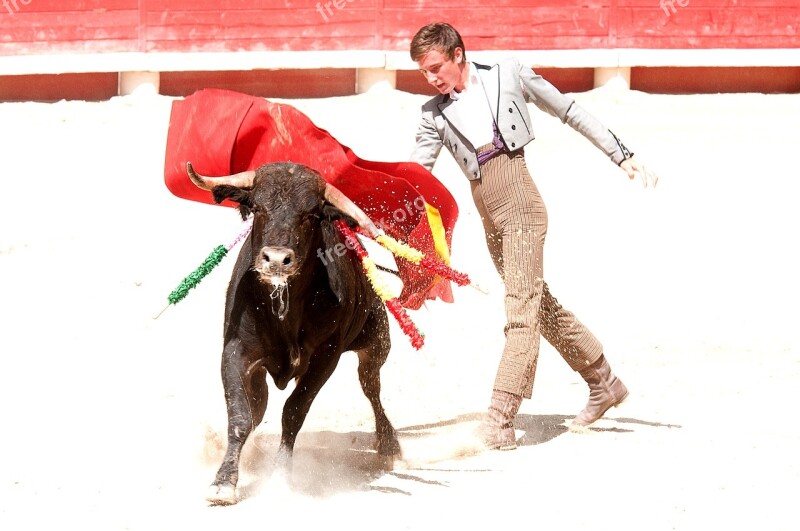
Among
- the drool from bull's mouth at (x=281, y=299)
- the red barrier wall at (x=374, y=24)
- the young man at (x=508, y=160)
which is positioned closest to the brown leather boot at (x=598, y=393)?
the young man at (x=508, y=160)

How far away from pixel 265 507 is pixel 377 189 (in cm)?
121

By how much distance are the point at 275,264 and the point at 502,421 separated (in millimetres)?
1196

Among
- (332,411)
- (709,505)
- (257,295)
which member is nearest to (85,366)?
(332,411)

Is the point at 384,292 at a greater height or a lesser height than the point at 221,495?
greater

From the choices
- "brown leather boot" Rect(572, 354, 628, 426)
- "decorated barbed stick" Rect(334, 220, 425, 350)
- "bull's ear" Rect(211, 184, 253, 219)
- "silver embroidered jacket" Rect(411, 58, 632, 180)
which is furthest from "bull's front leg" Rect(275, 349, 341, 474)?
"brown leather boot" Rect(572, 354, 628, 426)

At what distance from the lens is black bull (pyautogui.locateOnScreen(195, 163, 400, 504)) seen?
13.3 feet

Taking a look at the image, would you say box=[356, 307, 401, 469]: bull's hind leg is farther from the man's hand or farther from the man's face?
the man's hand

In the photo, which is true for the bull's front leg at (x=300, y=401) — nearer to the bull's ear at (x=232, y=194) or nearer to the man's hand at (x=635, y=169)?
the bull's ear at (x=232, y=194)

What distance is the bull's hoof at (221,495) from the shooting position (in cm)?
399

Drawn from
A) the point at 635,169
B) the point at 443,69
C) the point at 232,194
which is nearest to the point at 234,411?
the point at 232,194

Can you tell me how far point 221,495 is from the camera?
400 cm

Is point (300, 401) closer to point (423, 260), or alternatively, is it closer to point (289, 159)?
point (423, 260)

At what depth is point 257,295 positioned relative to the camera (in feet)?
14.1

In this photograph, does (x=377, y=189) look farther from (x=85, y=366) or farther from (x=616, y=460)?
(x=85, y=366)
